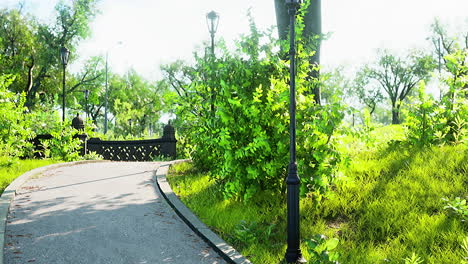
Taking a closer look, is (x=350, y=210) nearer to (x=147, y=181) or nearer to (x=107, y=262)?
(x=107, y=262)

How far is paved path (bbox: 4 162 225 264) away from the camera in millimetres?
5078

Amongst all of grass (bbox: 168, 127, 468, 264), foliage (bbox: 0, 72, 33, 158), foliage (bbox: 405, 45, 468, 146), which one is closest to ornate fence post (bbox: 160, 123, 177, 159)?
foliage (bbox: 0, 72, 33, 158)

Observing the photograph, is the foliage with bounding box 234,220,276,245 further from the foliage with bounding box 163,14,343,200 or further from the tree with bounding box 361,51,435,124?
the tree with bounding box 361,51,435,124

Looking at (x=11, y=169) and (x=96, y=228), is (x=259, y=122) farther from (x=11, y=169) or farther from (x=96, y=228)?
(x=11, y=169)

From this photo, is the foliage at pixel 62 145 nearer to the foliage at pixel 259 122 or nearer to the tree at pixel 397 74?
the foliage at pixel 259 122

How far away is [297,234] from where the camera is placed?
4.96m

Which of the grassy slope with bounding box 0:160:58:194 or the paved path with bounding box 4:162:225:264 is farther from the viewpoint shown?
the grassy slope with bounding box 0:160:58:194

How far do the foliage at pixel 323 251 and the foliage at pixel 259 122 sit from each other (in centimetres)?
152

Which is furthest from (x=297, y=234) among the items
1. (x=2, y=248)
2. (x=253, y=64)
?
(x=2, y=248)

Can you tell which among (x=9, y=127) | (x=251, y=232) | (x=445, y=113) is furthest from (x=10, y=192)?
(x=445, y=113)

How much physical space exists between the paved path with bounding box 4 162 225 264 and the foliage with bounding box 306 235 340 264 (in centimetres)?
129

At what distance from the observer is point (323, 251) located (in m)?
4.50

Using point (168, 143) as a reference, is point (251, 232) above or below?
below

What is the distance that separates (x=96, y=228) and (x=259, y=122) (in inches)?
120
